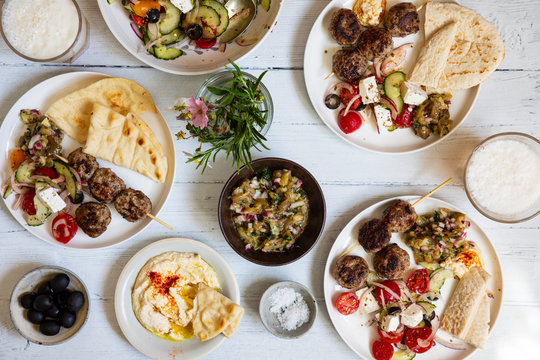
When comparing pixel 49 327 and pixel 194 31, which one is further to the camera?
pixel 49 327

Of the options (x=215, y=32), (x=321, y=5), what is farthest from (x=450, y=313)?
(x=215, y=32)

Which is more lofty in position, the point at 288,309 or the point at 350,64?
the point at 350,64

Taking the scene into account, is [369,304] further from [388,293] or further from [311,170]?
[311,170]

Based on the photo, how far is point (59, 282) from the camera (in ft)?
11.2

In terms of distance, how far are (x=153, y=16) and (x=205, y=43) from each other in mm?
443

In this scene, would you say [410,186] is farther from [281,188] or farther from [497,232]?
[281,188]

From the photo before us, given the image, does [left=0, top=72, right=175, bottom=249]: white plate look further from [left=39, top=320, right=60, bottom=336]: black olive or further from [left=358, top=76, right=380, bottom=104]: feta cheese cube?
[left=358, top=76, right=380, bottom=104]: feta cheese cube

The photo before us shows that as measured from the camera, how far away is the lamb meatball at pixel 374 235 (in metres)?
3.35

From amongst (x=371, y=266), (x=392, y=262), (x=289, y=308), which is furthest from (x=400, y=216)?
(x=289, y=308)

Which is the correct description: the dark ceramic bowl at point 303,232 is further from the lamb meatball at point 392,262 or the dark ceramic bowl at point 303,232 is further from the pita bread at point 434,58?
the pita bread at point 434,58

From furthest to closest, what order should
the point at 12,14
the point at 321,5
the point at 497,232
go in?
1. the point at 497,232
2. the point at 321,5
3. the point at 12,14

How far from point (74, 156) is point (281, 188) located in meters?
1.76

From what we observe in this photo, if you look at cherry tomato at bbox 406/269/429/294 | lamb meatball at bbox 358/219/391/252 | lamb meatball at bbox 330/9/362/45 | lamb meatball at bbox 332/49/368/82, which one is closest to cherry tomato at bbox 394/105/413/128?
lamb meatball at bbox 332/49/368/82

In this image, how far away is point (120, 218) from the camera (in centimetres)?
344
